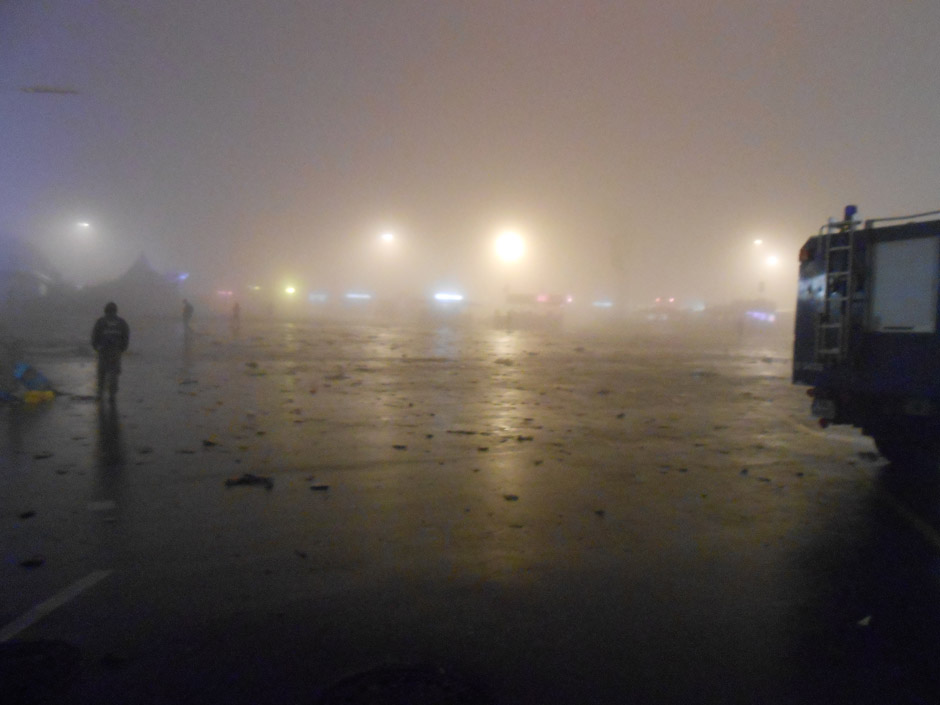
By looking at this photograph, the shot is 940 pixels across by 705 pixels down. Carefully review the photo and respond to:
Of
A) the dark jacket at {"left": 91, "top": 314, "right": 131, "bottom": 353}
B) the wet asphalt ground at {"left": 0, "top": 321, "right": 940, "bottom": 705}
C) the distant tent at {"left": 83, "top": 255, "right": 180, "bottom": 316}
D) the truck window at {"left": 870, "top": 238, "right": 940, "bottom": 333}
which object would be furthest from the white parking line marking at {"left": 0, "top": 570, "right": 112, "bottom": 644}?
the distant tent at {"left": 83, "top": 255, "right": 180, "bottom": 316}

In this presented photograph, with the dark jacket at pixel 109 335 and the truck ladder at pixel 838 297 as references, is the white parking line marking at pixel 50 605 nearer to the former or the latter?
the truck ladder at pixel 838 297

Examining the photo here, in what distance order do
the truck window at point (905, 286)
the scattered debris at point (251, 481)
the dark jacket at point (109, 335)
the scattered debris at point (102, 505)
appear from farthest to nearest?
the dark jacket at point (109, 335) → the truck window at point (905, 286) → the scattered debris at point (251, 481) → the scattered debris at point (102, 505)

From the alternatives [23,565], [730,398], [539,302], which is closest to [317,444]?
[23,565]

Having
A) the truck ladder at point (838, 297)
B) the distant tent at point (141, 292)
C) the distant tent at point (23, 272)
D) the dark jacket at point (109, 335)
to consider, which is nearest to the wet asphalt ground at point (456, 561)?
the dark jacket at point (109, 335)

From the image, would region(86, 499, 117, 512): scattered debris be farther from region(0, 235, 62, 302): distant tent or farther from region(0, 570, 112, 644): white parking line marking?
region(0, 235, 62, 302): distant tent

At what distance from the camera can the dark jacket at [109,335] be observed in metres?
12.4

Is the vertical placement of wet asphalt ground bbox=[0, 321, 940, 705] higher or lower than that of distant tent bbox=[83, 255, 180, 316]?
lower

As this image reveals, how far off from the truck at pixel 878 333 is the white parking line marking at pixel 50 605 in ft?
25.7

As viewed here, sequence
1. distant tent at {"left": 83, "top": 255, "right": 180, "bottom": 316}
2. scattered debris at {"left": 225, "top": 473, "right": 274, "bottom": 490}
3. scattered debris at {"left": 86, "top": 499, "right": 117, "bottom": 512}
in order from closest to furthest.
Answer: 1. scattered debris at {"left": 86, "top": 499, "right": 117, "bottom": 512}
2. scattered debris at {"left": 225, "top": 473, "right": 274, "bottom": 490}
3. distant tent at {"left": 83, "top": 255, "right": 180, "bottom": 316}

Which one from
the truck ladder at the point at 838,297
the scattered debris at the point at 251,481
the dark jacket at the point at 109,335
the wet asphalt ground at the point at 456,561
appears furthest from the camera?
the dark jacket at the point at 109,335

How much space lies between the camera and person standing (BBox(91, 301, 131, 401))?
12.4 m

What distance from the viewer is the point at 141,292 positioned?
57.2 m

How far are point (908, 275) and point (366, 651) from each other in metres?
7.27

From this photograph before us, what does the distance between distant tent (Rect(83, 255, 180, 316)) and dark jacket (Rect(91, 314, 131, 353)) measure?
42258 millimetres
